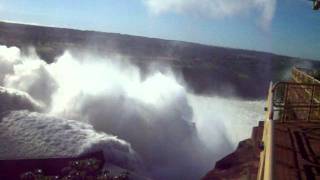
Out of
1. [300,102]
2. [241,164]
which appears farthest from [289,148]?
[300,102]

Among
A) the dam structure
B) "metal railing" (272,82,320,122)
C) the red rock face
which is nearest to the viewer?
the dam structure

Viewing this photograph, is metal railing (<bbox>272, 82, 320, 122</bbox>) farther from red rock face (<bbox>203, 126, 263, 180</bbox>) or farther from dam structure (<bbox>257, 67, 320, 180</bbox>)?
red rock face (<bbox>203, 126, 263, 180</bbox>)

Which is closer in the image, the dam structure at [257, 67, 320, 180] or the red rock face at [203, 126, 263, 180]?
the dam structure at [257, 67, 320, 180]

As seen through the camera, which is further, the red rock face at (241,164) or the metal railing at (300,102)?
the metal railing at (300,102)

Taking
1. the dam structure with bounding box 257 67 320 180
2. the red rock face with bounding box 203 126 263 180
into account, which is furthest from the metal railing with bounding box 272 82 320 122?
the red rock face with bounding box 203 126 263 180

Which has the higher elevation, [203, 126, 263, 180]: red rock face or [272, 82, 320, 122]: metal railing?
[272, 82, 320, 122]: metal railing

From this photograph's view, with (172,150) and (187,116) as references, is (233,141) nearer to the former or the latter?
(187,116)

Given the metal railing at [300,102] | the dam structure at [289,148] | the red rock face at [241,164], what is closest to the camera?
the dam structure at [289,148]

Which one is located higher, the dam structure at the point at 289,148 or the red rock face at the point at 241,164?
the dam structure at the point at 289,148

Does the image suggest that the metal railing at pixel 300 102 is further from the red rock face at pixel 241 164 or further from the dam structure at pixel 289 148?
the red rock face at pixel 241 164

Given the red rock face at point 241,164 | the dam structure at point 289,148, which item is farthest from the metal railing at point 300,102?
the red rock face at point 241,164
